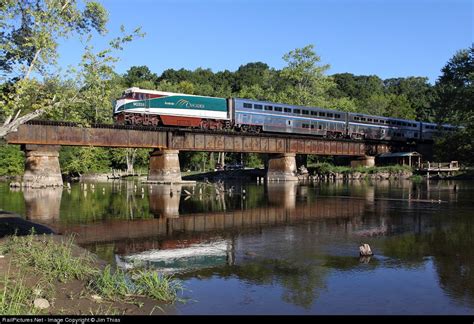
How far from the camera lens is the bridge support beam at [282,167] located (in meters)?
75.1

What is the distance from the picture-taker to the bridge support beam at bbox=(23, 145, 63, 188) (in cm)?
5294

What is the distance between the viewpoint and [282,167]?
76062 millimetres

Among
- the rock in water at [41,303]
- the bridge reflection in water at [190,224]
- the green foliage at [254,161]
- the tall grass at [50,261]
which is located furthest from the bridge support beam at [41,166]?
the green foliage at [254,161]

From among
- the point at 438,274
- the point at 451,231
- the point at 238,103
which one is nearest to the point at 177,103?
the point at 238,103

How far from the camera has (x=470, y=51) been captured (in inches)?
2635

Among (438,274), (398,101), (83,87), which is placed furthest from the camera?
(398,101)

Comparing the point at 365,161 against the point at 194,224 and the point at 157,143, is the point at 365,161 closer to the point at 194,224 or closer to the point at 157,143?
the point at 157,143

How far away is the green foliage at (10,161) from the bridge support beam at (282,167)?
49.7 meters

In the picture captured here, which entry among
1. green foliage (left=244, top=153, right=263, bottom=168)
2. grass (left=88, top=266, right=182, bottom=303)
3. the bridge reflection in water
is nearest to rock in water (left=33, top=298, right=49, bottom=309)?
grass (left=88, top=266, right=182, bottom=303)

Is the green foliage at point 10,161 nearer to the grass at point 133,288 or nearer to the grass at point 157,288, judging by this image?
the grass at point 133,288

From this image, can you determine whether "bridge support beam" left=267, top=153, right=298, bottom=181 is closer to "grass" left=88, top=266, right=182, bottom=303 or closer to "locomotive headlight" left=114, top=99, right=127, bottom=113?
"locomotive headlight" left=114, top=99, right=127, bottom=113
